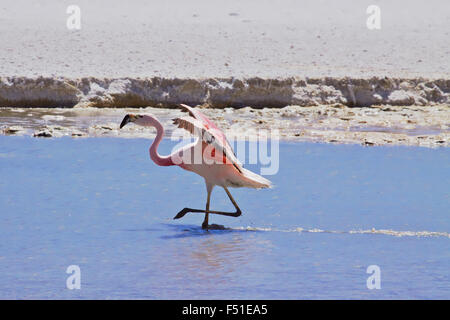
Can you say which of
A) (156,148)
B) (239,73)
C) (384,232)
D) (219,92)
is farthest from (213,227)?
(239,73)

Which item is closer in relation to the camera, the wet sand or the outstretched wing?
the outstretched wing

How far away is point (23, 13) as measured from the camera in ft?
71.2

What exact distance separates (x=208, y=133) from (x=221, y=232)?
0.92 meters

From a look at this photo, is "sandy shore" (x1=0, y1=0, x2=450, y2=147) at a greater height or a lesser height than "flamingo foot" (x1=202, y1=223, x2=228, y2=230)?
greater

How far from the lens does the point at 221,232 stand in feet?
25.7

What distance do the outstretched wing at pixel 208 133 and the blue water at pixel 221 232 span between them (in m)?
0.62

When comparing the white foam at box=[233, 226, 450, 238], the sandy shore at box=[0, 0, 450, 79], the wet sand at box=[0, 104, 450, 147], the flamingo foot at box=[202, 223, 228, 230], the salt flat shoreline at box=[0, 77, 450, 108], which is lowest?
the flamingo foot at box=[202, 223, 228, 230]

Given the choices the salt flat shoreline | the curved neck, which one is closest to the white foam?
the curved neck

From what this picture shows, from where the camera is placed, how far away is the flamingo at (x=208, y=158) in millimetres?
7379

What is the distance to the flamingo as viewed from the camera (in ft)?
24.2

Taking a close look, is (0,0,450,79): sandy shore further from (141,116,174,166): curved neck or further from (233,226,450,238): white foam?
(233,226,450,238): white foam
